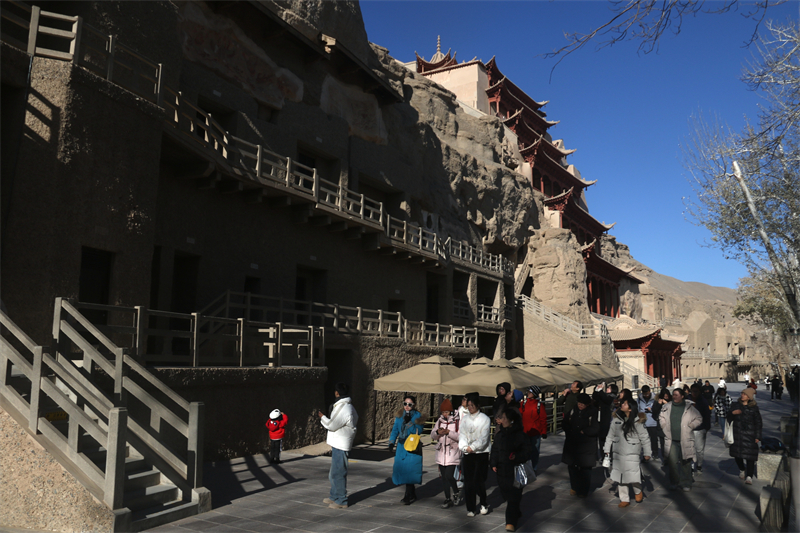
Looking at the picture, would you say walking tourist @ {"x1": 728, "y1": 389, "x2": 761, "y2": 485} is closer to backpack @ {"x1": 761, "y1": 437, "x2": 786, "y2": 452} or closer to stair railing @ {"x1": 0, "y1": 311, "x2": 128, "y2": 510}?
backpack @ {"x1": 761, "y1": 437, "x2": 786, "y2": 452}

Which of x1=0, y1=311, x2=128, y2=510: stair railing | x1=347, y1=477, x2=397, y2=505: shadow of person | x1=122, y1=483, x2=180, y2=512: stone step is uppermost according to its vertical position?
x1=0, y1=311, x2=128, y2=510: stair railing

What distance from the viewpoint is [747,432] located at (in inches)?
392

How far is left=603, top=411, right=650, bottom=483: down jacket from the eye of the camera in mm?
8242

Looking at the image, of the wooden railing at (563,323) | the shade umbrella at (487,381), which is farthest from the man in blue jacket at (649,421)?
the wooden railing at (563,323)

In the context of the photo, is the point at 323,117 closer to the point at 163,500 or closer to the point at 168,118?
the point at 168,118

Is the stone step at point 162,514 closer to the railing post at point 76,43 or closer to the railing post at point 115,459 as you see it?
the railing post at point 115,459

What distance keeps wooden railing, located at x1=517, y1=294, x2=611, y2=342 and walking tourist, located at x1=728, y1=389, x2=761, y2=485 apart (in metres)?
21.2

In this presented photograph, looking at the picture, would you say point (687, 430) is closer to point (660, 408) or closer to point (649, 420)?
point (649, 420)

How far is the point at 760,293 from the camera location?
40.2m

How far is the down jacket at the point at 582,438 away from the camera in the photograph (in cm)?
861

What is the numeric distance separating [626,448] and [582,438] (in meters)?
0.63

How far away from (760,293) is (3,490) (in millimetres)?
45193

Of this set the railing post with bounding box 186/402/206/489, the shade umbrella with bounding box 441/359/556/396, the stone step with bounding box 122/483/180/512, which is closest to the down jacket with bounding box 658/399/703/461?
the shade umbrella with bounding box 441/359/556/396

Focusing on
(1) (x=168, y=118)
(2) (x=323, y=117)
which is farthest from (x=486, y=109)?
(1) (x=168, y=118)
